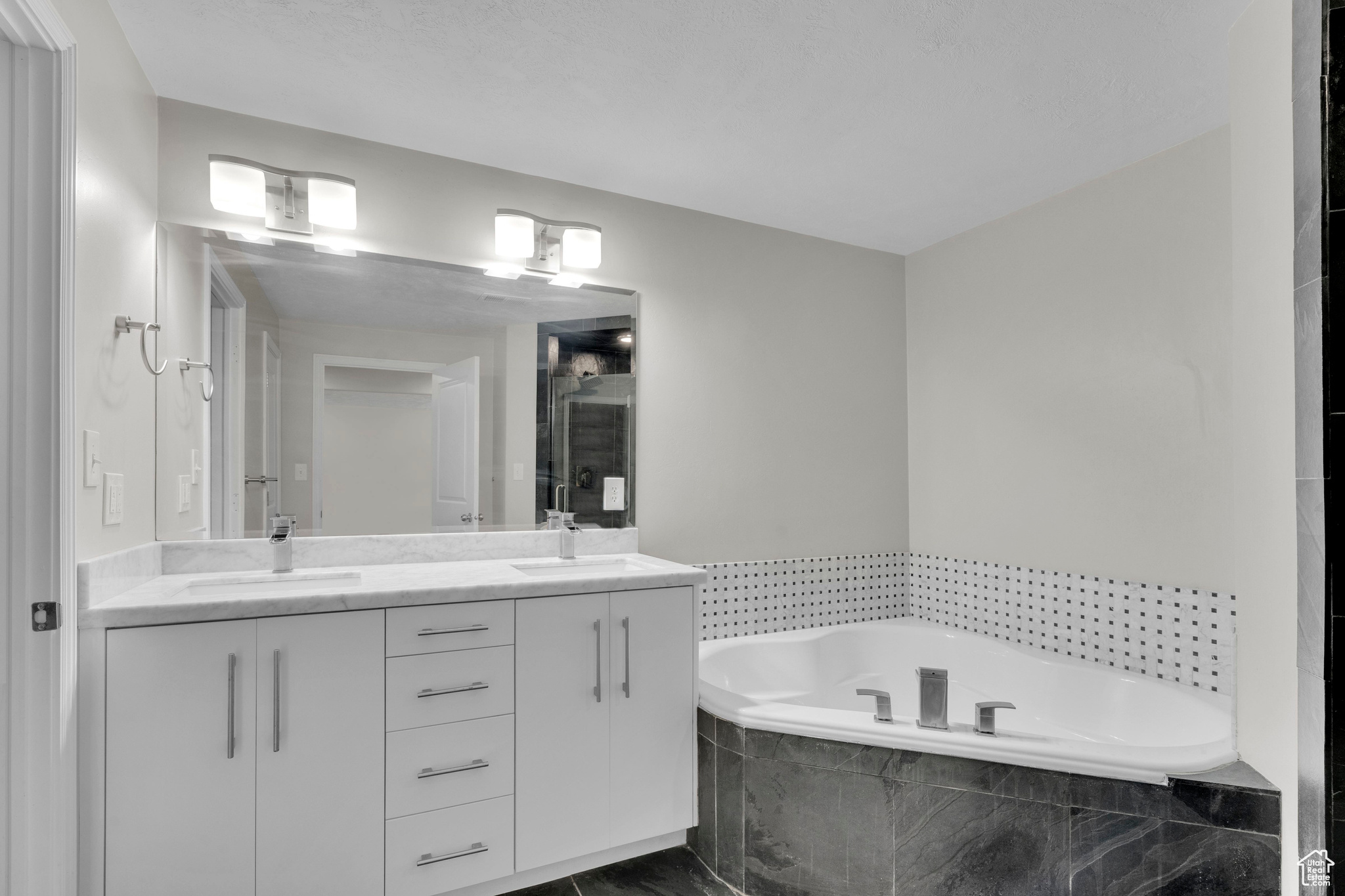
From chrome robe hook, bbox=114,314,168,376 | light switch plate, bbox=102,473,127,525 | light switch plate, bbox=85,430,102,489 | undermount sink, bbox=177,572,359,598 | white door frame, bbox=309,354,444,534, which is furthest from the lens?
white door frame, bbox=309,354,444,534

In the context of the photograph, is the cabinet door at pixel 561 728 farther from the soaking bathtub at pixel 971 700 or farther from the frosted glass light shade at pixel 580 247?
the frosted glass light shade at pixel 580 247

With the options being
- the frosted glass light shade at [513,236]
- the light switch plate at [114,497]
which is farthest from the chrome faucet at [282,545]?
the frosted glass light shade at [513,236]

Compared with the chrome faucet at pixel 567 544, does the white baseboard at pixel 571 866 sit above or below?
below

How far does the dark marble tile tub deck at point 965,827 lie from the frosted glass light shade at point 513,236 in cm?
175

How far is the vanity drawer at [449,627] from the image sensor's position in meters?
1.75

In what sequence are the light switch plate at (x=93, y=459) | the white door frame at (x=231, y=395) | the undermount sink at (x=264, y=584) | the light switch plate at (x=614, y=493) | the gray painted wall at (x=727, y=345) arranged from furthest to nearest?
the light switch plate at (x=614, y=493)
the gray painted wall at (x=727, y=345)
the white door frame at (x=231, y=395)
the undermount sink at (x=264, y=584)
the light switch plate at (x=93, y=459)

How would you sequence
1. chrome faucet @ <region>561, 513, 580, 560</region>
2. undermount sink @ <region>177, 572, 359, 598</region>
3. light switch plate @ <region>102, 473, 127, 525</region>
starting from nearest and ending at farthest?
light switch plate @ <region>102, 473, 127, 525</region> < undermount sink @ <region>177, 572, 359, 598</region> < chrome faucet @ <region>561, 513, 580, 560</region>

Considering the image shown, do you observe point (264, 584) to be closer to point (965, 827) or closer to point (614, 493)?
point (614, 493)

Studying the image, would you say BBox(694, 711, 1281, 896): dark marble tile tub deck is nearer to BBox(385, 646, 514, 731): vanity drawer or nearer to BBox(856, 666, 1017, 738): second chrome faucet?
BBox(856, 666, 1017, 738): second chrome faucet

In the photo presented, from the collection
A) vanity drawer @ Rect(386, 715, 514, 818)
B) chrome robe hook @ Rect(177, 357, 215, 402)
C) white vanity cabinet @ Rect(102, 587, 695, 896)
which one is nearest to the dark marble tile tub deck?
white vanity cabinet @ Rect(102, 587, 695, 896)

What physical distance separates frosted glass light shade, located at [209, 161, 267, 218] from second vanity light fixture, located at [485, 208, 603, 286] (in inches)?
28.1

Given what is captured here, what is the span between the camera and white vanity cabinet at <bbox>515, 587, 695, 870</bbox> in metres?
1.90

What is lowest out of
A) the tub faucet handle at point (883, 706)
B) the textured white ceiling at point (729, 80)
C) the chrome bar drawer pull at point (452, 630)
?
the tub faucet handle at point (883, 706)

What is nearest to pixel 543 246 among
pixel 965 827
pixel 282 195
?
pixel 282 195
